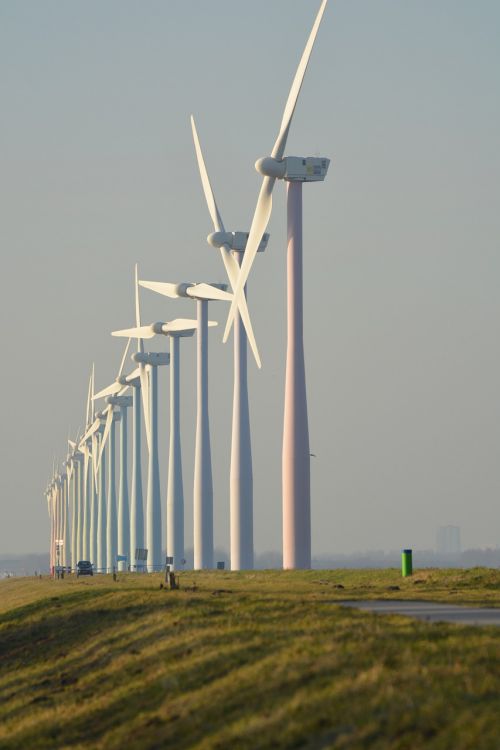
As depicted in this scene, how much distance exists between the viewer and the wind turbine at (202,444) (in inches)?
5212

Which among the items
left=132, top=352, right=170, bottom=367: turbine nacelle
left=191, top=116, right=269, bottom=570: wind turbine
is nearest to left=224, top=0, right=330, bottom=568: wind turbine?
left=191, top=116, right=269, bottom=570: wind turbine

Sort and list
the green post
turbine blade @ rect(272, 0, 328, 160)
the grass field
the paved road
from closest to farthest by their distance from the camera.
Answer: the grass field → the paved road → the green post → turbine blade @ rect(272, 0, 328, 160)

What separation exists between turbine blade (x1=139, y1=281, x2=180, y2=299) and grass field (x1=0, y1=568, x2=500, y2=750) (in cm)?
9331

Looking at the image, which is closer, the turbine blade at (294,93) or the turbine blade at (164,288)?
the turbine blade at (294,93)

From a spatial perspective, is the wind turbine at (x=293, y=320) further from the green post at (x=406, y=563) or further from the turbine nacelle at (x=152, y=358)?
the turbine nacelle at (x=152, y=358)

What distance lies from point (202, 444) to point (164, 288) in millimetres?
22930

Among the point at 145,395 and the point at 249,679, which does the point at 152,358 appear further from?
the point at 249,679

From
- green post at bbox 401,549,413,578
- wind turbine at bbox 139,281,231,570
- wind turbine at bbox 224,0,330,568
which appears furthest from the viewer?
wind turbine at bbox 139,281,231,570

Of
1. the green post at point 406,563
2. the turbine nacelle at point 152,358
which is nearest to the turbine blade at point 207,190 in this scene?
the turbine nacelle at point 152,358

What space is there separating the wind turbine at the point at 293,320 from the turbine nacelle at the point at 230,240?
29.3 m

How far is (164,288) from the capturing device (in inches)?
5846

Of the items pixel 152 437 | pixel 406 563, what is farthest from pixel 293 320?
pixel 152 437

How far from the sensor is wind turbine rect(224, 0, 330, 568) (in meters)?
92.4

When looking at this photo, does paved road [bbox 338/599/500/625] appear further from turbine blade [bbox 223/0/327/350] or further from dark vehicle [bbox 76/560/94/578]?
dark vehicle [bbox 76/560/94/578]
